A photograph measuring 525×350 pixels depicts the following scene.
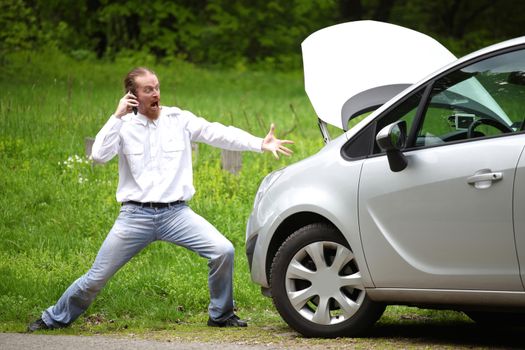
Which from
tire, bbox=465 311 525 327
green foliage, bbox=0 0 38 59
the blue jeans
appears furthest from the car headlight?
green foliage, bbox=0 0 38 59

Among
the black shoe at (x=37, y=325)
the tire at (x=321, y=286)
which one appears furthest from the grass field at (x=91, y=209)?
the tire at (x=321, y=286)

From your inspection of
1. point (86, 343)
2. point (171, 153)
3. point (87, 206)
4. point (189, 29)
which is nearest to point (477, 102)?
point (171, 153)

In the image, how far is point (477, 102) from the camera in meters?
6.83

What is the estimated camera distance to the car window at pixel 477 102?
6641 millimetres

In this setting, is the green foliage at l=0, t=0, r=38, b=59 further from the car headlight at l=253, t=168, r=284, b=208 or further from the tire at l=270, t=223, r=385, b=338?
the tire at l=270, t=223, r=385, b=338

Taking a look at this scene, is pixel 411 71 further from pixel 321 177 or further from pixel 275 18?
pixel 275 18

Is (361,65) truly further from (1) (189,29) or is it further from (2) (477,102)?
(1) (189,29)

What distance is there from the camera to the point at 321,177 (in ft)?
23.8

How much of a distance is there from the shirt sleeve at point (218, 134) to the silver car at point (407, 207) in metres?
0.31

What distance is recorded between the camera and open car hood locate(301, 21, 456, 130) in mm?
7820

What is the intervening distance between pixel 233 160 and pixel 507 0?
23127 millimetres

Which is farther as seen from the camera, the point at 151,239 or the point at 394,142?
the point at 151,239

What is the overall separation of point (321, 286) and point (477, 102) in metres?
1.42

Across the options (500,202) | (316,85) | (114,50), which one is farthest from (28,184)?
(114,50)
